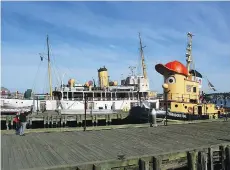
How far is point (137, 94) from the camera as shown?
44625 millimetres

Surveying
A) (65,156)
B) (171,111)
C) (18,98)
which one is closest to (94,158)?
(65,156)

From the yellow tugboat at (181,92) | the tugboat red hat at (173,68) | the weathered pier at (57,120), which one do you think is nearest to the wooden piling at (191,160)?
the weathered pier at (57,120)

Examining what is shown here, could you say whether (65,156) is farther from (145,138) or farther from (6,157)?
(145,138)

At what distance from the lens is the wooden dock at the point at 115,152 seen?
9.21m

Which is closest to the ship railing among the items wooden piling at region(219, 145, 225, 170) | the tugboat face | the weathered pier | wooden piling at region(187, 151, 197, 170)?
the tugboat face

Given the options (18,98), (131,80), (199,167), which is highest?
(131,80)

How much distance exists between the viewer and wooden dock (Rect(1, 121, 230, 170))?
9211 mm

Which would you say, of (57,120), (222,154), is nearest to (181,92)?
(57,120)

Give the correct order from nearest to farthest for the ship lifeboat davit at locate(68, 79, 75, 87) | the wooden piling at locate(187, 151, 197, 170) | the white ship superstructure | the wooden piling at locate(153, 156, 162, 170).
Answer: the wooden piling at locate(153, 156, 162, 170) → the wooden piling at locate(187, 151, 197, 170) → the white ship superstructure → the ship lifeboat davit at locate(68, 79, 75, 87)

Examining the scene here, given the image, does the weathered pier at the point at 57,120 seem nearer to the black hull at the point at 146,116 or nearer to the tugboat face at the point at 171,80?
the black hull at the point at 146,116

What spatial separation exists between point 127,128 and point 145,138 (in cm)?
416

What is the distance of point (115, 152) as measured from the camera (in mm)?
10984

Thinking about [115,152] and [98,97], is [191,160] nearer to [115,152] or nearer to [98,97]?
[115,152]

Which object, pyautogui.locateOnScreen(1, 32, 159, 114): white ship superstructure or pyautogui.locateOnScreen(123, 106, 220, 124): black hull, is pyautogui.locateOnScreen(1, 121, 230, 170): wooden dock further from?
pyautogui.locateOnScreen(1, 32, 159, 114): white ship superstructure
